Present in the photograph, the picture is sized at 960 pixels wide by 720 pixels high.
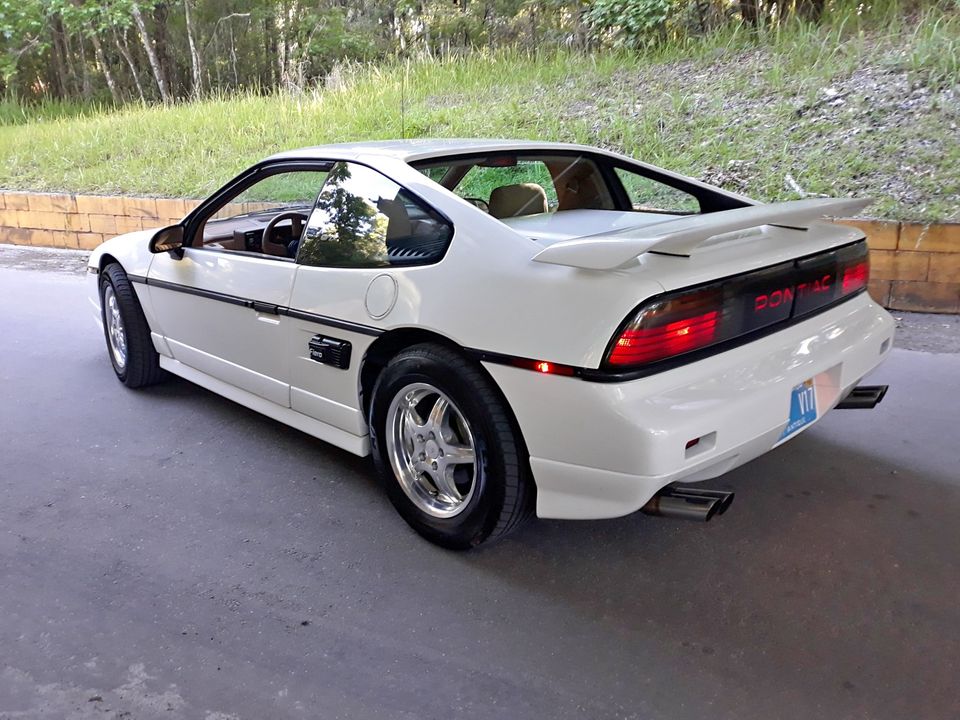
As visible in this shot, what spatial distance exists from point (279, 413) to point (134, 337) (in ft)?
4.68

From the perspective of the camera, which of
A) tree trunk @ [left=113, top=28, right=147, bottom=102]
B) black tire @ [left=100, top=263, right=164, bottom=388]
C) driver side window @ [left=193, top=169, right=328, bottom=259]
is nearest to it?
driver side window @ [left=193, top=169, right=328, bottom=259]

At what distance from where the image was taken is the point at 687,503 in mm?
2523

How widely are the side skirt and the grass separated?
14.8ft

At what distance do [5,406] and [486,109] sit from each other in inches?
249

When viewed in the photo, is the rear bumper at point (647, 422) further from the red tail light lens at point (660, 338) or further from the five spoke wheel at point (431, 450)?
the five spoke wheel at point (431, 450)

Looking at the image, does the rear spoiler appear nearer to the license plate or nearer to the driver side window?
the license plate

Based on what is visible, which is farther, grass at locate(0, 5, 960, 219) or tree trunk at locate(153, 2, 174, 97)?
tree trunk at locate(153, 2, 174, 97)

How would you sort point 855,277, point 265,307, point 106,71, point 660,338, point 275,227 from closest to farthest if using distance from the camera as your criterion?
point 660,338 < point 855,277 < point 265,307 < point 275,227 < point 106,71

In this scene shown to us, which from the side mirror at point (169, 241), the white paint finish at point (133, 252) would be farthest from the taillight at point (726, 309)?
the white paint finish at point (133, 252)

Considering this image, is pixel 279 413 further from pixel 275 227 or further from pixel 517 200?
pixel 517 200

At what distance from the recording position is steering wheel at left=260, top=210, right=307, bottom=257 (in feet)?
12.5

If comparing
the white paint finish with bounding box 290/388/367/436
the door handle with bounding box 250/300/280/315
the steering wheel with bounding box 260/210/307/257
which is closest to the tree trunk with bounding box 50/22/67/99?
the steering wheel with bounding box 260/210/307/257

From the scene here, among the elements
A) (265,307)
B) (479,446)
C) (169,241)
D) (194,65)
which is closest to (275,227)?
(169,241)

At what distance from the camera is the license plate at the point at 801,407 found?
2723 millimetres
